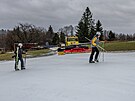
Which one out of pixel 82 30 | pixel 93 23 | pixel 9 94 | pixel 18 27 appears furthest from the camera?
pixel 18 27

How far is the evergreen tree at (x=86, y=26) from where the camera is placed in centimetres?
4434

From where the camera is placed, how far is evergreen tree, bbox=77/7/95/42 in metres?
44.3

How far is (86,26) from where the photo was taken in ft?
149

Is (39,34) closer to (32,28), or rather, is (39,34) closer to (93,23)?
(32,28)

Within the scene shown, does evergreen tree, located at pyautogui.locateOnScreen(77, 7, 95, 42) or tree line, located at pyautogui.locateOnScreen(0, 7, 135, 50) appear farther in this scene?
tree line, located at pyautogui.locateOnScreen(0, 7, 135, 50)

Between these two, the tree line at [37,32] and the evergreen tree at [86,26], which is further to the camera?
the tree line at [37,32]

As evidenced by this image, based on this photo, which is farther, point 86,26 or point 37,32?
point 37,32

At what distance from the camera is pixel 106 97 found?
3.41 m

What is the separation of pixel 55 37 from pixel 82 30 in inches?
487

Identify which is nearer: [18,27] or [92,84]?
[92,84]

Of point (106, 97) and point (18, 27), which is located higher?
point (18, 27)

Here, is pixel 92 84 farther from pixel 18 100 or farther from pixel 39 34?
pixel 39 34

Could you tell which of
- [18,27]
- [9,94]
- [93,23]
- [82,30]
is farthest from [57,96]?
[18,27]

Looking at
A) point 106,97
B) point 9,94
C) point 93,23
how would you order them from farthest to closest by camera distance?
point 93,23 → point 9,94 → point 106,97
